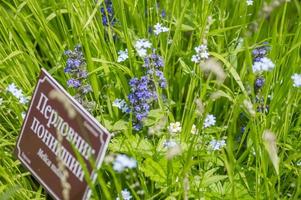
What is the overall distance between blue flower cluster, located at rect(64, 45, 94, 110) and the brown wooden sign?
0.46ft

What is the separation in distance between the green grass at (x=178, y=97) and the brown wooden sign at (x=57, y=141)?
0.33 feet

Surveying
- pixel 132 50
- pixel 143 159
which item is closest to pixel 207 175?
pixel 143 159

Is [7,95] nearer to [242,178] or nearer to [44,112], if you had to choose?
[44,112]

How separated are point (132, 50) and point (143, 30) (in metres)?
0.08

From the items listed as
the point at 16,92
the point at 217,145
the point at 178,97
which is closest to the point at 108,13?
the point at 178,97

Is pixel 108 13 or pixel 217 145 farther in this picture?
pixel 108 13

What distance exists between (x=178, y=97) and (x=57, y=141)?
1.87 feet

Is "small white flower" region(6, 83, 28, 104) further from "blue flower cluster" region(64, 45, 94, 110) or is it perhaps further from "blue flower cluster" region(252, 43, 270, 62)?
"blue flower cluster" region(252, 43, 270, 62)

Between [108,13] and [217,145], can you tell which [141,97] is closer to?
[217,145]

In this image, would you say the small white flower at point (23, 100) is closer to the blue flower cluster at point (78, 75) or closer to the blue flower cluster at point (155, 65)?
the blue flower cluster at point (78, 75)

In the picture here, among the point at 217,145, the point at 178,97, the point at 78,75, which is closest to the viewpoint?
the point at 217,145

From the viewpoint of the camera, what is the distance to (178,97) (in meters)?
1.74

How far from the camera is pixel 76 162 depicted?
1.21 meters

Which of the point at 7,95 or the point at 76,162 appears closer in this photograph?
the point at 76,162
